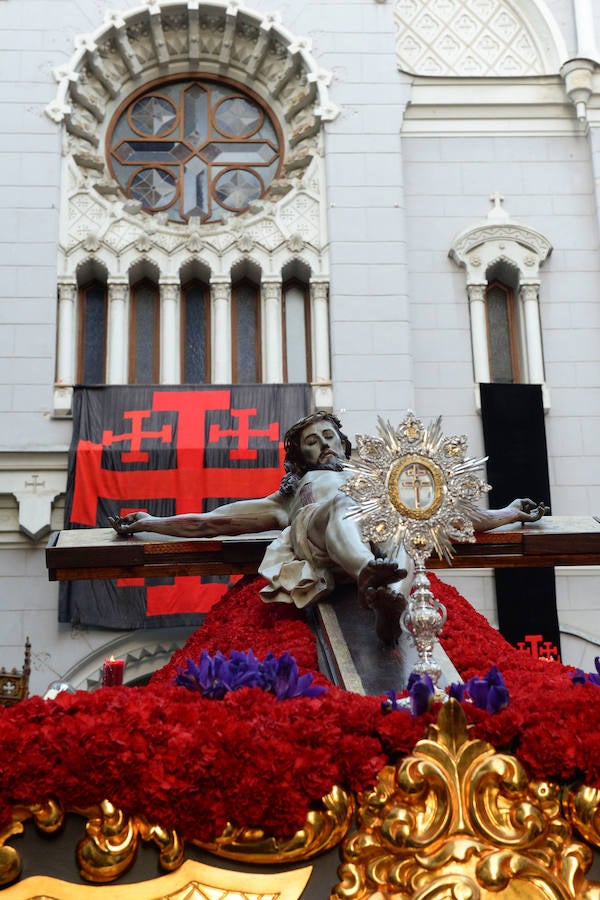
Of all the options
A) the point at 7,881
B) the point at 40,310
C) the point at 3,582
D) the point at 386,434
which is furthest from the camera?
the point at 40,310

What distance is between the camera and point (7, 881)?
292 centimetres

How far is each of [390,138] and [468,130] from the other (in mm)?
1170

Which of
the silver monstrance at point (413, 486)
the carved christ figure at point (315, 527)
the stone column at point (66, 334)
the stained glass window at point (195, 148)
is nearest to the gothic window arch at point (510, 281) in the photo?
the stained glass window at point (195, 148)

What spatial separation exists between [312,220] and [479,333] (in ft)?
8.79

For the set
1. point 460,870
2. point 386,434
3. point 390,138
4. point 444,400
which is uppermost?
point 390,138

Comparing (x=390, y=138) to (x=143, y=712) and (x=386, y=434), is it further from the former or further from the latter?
(x=143, y=712)

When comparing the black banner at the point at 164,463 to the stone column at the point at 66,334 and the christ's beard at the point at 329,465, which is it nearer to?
the stone column at the point at 66,334

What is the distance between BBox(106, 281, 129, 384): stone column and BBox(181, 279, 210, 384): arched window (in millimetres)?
782

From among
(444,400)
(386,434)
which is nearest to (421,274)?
(444,400)

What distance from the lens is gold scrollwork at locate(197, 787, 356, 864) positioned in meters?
2.99

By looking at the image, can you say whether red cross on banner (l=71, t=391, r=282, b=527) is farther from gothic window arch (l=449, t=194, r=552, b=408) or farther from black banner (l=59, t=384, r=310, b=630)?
gothic window arch (l=449, t=194, r=552, b=408)

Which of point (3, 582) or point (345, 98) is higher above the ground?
point (345, 98)

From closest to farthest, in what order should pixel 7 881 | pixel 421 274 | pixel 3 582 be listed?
1. pixel 7 881
2. pixel 3 582
3. pixel 421 274

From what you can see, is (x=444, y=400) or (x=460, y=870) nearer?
(x=460, y=870)
